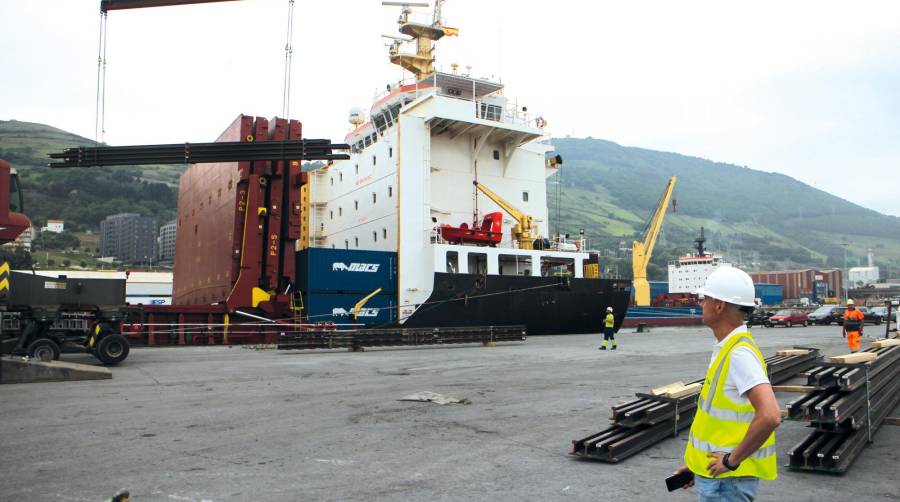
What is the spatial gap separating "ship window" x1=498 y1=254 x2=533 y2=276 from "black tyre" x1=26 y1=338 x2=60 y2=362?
16.2m

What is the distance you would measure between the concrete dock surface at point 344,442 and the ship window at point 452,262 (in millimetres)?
11533

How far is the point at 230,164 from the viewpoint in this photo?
23.5 m

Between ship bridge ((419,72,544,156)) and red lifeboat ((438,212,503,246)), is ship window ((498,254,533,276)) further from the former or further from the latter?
ship bridge ((419,72,544,156))

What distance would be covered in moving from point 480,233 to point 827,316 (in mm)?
24557

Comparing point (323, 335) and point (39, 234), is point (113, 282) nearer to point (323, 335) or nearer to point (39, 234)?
point (323, 335)

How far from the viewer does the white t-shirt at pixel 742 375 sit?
2395 mm

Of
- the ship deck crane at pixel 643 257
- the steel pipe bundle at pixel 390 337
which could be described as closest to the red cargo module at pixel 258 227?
the steel pipe bundle at pixel 390 337

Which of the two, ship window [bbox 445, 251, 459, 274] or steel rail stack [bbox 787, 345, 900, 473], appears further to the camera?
ship window [bbox 445, 251, 459, 274]

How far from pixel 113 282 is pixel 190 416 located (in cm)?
761

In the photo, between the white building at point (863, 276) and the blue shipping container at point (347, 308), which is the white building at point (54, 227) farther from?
the white building at point (863, 276)

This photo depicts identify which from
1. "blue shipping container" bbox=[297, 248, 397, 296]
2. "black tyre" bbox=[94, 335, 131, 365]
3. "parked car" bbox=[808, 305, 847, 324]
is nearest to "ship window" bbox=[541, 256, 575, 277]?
"blue shipping container" bbox=[297, 248, 397, 296]

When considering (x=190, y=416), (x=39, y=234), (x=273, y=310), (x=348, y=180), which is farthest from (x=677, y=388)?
(x=39, y=234)

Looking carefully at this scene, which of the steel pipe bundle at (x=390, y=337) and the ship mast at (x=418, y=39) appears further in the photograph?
the ship mast at (x=418, y=39)

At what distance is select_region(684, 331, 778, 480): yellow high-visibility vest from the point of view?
7.85 feet
